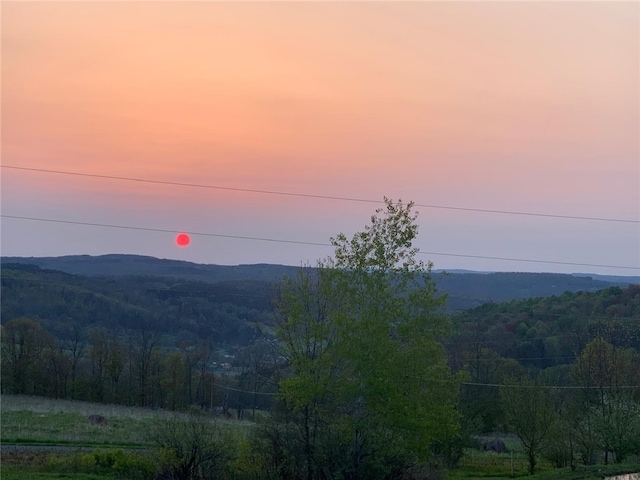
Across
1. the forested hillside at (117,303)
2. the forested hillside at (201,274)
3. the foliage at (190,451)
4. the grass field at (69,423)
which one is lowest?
the grass field at (69,423)

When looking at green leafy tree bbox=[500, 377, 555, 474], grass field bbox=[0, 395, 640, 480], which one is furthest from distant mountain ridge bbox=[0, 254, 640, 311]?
green leafy tree bbox=[500, 377, 555, 474]

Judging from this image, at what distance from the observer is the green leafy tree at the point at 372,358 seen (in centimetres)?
2089

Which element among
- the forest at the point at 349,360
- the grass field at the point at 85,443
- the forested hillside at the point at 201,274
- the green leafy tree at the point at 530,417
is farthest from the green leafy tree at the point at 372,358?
the forested hillside at the point at 201,274

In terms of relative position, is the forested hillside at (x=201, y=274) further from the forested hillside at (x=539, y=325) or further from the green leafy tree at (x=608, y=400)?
the green leafy tree at (x=608, y=400)

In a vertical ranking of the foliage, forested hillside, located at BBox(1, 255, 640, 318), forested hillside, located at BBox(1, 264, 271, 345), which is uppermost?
forested hillside, located at BBox(1, 255, 640, 318)

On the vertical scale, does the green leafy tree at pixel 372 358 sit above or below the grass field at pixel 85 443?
above

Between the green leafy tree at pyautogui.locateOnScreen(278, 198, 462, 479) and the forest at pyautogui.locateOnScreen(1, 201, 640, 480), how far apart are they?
4cm

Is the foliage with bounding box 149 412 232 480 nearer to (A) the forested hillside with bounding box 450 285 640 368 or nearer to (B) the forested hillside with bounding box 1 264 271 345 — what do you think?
(A) the forested hillside with bounding box 450 285 640 368

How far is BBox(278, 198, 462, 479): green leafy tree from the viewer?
68.5 feet

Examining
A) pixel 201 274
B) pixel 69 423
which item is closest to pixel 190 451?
pixel 69 423

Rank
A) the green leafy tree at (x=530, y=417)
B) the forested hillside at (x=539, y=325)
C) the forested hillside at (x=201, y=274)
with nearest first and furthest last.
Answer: the green leafy tree at (x=530, y=417)
the forested hillside at (x=539, y=325)
the forested hillside at (x=201, y=274)

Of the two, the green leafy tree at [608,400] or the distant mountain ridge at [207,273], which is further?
the distant mountain ridge at [207,273]

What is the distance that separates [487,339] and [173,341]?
3217 cm

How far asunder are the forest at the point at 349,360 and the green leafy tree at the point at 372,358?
1.8 inches
